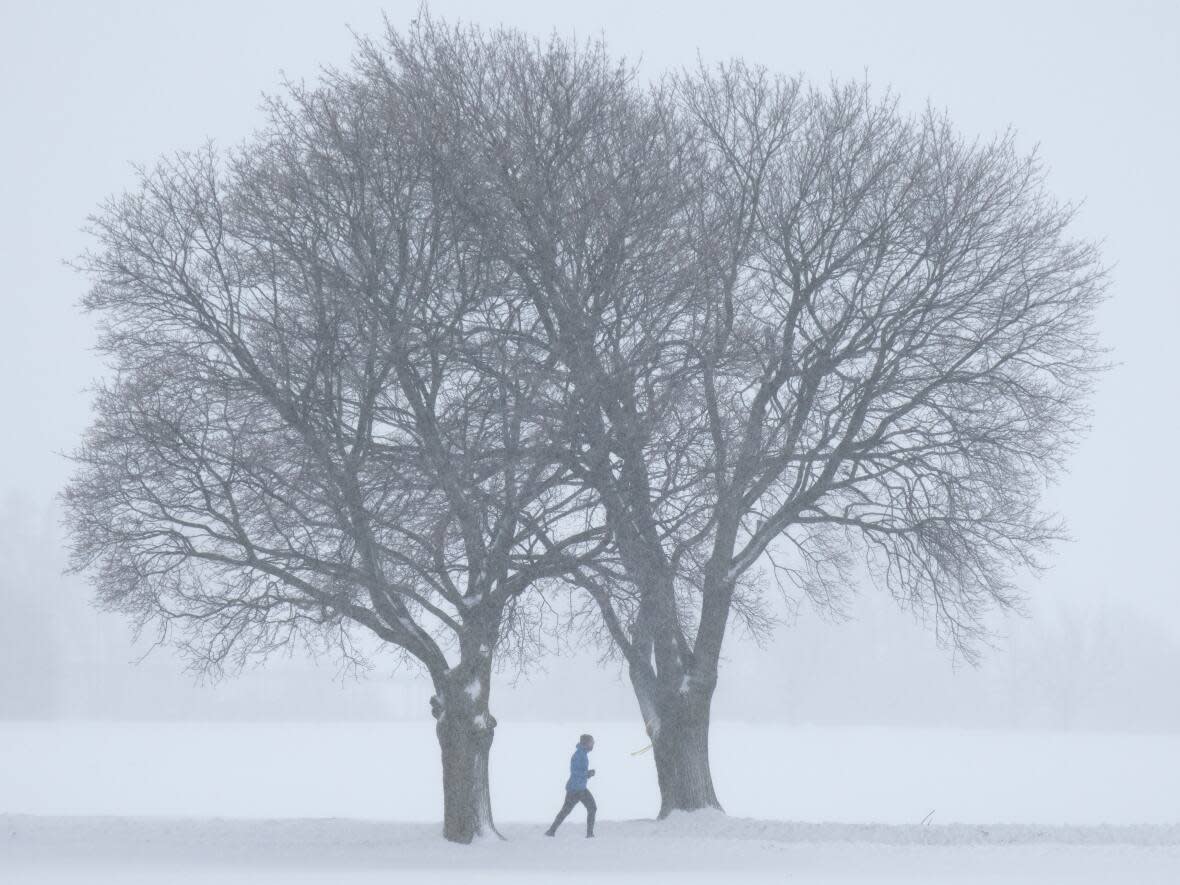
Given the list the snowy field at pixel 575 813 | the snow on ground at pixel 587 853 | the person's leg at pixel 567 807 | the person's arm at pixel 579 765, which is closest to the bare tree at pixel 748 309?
the person's arm at pixel 579 765

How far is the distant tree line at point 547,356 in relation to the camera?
21.0 m

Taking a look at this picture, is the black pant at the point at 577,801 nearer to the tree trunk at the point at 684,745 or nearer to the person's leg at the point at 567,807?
the person's leg at the point at 567,807

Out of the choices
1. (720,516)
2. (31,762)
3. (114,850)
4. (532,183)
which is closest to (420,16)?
(532,183)

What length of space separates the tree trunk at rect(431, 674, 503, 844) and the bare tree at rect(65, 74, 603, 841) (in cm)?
3

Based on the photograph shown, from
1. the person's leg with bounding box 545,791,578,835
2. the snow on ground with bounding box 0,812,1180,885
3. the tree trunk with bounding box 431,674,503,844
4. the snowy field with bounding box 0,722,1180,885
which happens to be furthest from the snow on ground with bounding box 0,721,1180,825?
the tree trunk with bounding box 431,674,503,844

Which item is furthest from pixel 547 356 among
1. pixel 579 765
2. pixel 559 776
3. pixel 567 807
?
pixel 559 776

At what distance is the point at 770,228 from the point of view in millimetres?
24422

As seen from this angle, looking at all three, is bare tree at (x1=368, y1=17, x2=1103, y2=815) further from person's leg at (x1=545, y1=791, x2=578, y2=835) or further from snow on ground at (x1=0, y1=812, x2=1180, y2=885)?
snow on ground at (x1=0, y1=812, x2=1180, y2=885)

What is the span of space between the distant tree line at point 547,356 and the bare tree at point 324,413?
0.08 metres

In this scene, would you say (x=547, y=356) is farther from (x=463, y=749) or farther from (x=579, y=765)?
(x=579, y=765)

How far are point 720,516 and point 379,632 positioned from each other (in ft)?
18.4

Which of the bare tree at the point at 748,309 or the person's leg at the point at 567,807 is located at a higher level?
the bare tree at the point at 748,309

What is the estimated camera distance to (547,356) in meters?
22.6

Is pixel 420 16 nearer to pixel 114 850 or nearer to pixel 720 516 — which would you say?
pixel 720 516
